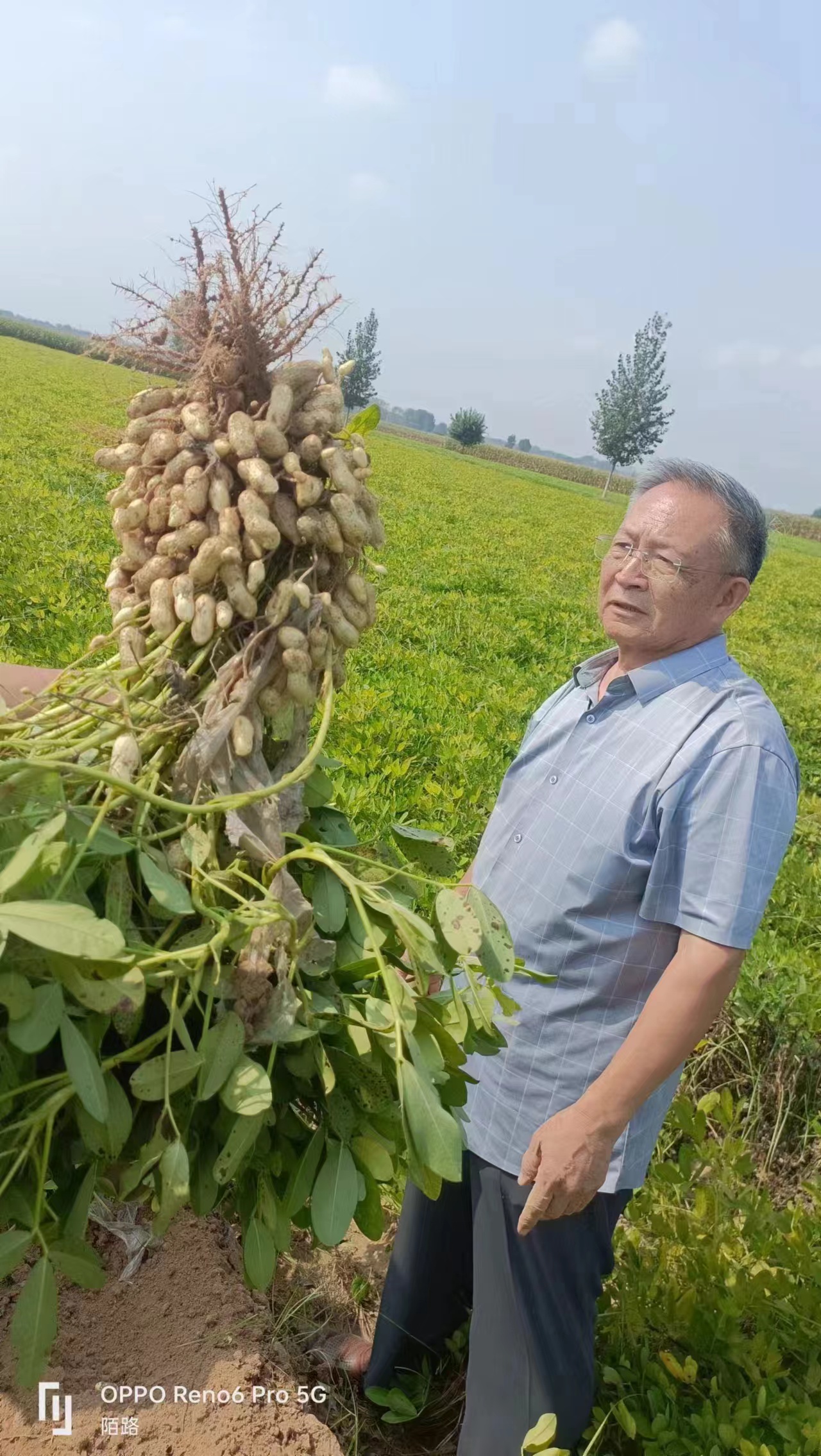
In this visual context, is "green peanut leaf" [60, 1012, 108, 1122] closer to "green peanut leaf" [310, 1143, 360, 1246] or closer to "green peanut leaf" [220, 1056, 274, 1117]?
"green peanut leaf" [220, 1056, 274, 1117]

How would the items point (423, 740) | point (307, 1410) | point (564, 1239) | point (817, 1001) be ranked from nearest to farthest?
1. point (564, 1239)
2. point (307, 1410)
3. point (817, 1001)
4. point (423, 740)

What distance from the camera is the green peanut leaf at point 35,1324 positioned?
1074 millimetres

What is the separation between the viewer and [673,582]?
194 cm

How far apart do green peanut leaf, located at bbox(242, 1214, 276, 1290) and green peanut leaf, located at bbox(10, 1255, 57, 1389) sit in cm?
25

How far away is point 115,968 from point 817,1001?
3.00 metres

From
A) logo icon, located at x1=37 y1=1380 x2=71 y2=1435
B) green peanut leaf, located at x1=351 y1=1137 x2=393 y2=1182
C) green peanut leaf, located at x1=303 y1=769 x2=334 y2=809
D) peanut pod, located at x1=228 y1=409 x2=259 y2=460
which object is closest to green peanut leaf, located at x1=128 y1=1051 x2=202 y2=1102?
green peanut leaf, located at x1=351 y1=1137 x2=393 y2=1182

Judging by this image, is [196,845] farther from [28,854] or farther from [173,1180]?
[173,1180]

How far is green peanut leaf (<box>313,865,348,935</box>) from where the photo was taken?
4.25 ft

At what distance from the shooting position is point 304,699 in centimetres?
125

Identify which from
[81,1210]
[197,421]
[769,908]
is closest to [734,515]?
[197,421]

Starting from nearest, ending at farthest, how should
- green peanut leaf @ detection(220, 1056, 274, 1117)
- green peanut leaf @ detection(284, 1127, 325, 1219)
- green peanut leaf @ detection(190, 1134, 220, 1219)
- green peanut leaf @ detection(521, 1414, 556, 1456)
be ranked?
green peanut leaf @ detection(220, 1056, 274, 1117), green peanut leaf @ detection(190, 1134, 220, 1219), green peanut leaf @ detection(284, 1127, 325, 1219), green peanut leaf @ detection(521, 1414, 556, 1456)

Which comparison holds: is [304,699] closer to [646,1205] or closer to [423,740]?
[646,1205]

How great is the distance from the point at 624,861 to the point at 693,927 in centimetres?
19

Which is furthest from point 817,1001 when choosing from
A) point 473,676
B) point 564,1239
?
point 473,676
